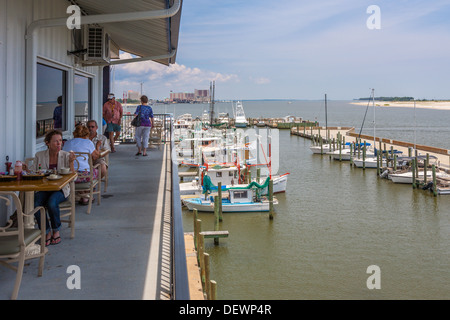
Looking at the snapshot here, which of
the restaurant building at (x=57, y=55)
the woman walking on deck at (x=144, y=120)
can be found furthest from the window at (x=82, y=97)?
the woman walking on deck at (x=144, y=120)

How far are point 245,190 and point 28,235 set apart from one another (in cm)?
1926

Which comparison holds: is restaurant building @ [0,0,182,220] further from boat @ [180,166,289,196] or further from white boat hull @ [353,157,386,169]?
white boat hull @ [353,157,386,169]

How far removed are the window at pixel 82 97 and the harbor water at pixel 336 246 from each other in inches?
249

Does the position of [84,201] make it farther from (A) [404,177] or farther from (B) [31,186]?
(A) [404,177]

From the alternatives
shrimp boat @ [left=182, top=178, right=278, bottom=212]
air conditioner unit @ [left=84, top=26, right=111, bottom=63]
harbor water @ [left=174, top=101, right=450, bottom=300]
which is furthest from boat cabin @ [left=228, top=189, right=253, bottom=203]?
air conditioner unit @ [left=84, top=26, right=111, bottom=63]

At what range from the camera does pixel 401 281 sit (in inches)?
539

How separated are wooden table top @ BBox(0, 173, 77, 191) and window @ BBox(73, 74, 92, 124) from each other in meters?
4.87

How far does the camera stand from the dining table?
4031 millimetres

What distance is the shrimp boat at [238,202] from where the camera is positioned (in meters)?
22.2

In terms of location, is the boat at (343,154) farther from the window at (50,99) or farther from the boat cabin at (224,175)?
the window at (50,99)

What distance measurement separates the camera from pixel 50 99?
724 centimetres

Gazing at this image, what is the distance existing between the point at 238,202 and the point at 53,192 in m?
18.0

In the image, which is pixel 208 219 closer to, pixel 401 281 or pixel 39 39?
pixel 401 281
